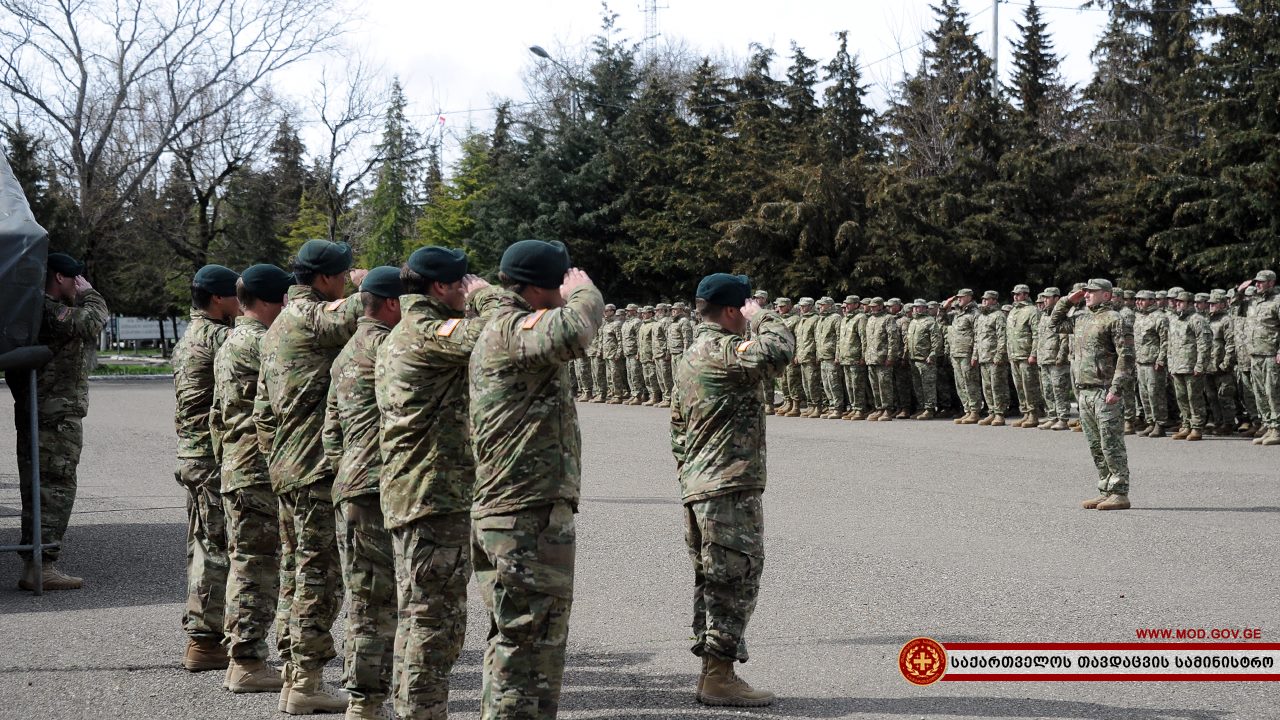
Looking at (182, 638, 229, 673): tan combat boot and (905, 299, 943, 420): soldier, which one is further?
(905, 299, 943, 420): soldier

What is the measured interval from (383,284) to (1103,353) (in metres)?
8.19

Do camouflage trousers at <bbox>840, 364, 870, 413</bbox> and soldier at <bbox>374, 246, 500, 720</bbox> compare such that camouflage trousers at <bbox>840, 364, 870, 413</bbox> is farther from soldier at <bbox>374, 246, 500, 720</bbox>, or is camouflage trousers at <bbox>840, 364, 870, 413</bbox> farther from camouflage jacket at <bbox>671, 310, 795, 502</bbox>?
soldier at <bbox>374, 246, 500, 720</bbox>

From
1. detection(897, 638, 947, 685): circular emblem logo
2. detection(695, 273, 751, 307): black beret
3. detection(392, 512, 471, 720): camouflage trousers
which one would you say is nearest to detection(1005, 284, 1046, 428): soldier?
detection(897, 638, 947, 685): circular emblem logo

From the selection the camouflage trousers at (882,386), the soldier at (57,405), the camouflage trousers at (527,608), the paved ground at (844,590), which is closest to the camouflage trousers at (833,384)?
the camouflage trousers at (882,386)

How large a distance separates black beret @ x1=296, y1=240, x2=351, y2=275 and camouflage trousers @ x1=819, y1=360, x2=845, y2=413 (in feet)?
57.9

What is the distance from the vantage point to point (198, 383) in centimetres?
729

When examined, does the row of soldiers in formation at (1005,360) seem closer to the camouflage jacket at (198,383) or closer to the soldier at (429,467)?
the camouflage jacket at (198,383)

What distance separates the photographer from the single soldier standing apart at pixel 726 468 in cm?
586

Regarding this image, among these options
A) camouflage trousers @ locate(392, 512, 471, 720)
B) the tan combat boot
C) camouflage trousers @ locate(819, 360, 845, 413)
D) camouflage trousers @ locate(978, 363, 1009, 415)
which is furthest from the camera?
camouflage trousers @ locate(819, 360, 845, 413)

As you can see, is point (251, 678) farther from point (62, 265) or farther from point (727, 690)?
point (62, 265)

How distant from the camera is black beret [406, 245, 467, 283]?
513 centimetres

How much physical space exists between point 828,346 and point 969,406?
292cm

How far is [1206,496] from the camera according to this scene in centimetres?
1227

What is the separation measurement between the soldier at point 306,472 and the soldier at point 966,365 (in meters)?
16.8
